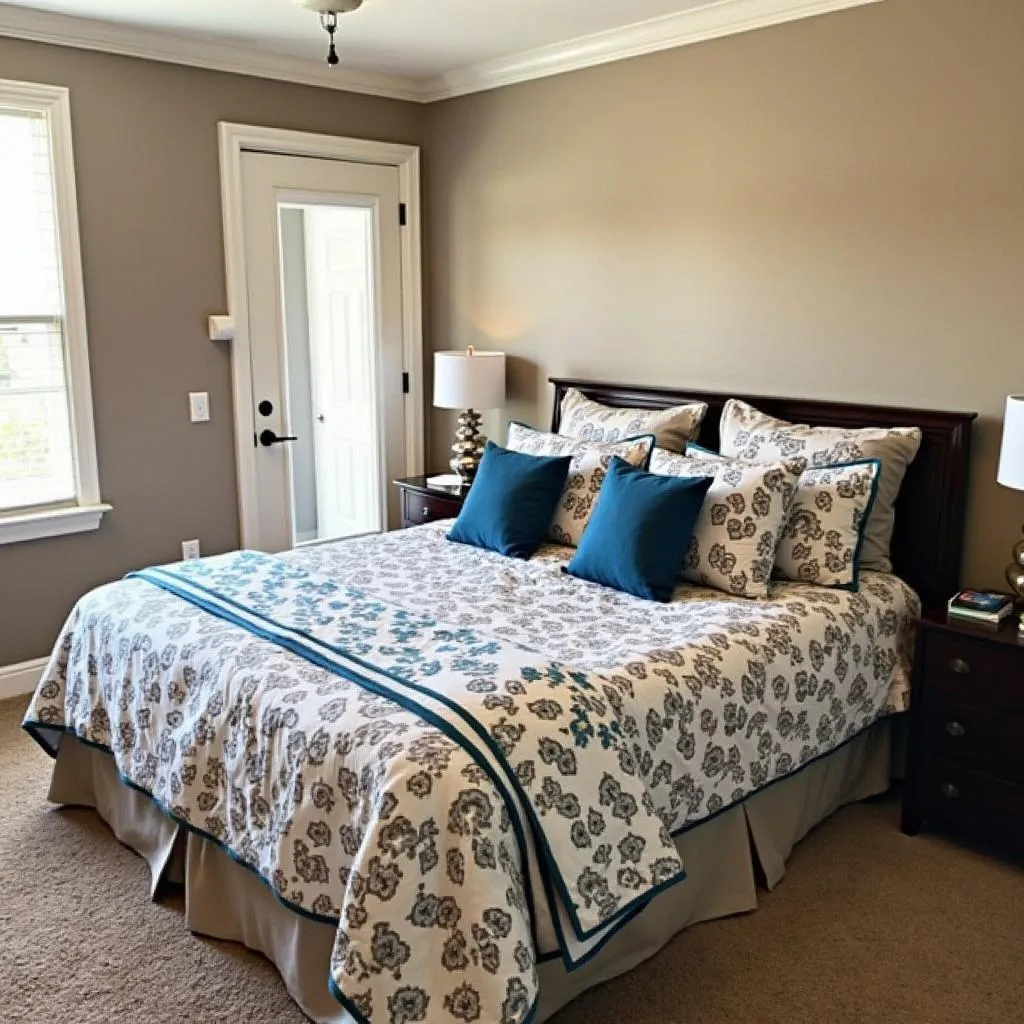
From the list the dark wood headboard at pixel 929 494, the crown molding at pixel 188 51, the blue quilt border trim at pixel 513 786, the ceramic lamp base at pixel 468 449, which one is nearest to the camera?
the blue quilt border trim at pixel 513 786

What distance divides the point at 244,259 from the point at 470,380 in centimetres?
109

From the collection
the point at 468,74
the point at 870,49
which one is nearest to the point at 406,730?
the point at 870,49

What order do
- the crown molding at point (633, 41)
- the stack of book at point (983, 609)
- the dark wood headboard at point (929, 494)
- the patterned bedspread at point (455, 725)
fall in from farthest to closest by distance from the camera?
the crown molding at point (633, 41) < the dark wood headboard at point (929, 494) < the stack of book at point (983, 609) < the patterned bedspread at point (455, 725)

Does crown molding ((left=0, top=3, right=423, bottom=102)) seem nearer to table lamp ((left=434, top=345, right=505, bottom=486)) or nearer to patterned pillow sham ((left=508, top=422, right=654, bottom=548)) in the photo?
table lamp ((left=434, top=345, right=505, bottom=486))

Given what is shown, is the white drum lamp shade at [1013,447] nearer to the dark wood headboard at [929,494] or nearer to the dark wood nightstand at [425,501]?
the dark wood headboard at [929,494]

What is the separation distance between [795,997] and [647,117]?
3.05 meters

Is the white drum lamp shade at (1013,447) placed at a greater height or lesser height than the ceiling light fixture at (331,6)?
lesser

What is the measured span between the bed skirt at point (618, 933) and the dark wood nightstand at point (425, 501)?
5.69 ft

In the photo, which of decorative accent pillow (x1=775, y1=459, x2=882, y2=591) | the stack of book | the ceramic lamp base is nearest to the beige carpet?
the stack of book

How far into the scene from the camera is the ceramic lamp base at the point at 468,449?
430cm

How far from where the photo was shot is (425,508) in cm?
428

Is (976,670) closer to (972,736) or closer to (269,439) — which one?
(972,736)

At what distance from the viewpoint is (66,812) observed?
2996mm

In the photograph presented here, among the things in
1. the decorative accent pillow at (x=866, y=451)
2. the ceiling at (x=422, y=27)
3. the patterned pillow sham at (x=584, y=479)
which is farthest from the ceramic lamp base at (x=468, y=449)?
the ceiling at (x=422, y=27)
